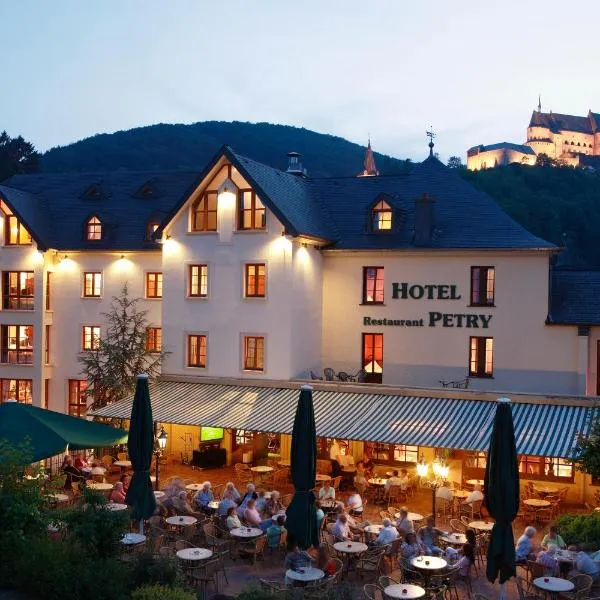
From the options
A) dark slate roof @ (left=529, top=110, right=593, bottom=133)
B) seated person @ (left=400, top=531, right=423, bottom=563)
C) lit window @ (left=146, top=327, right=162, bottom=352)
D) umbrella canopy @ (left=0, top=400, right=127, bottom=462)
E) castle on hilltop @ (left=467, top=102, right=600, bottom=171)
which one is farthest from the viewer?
dark slate roof @ (left=529, top=110, right=593, bottom=133)

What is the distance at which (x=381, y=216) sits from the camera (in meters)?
30.3

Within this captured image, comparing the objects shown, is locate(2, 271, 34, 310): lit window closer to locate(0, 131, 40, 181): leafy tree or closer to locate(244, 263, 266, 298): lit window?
locate(244, 263, 266, 298): lit window

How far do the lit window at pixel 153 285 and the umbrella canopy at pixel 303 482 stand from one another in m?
17.0

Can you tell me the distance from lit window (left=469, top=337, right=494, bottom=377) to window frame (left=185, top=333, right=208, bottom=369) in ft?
32.1

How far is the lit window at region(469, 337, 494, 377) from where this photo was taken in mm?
28375

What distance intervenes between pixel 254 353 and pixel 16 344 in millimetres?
11597

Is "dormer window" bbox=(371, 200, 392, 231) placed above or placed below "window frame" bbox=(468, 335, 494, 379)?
above

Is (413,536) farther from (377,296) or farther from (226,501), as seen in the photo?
(377,296)

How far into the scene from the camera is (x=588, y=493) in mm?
24094

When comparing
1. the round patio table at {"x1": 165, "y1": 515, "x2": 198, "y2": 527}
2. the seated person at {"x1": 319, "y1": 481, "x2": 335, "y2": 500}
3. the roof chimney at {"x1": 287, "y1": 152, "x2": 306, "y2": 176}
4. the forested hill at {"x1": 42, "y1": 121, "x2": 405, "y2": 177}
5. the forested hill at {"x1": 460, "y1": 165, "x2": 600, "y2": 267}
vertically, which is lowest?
the seated person at {"x1": 319, "y1": 481, "x2": 335, "y2": 500}

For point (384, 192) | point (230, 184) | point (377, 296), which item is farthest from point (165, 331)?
point (384, 192)

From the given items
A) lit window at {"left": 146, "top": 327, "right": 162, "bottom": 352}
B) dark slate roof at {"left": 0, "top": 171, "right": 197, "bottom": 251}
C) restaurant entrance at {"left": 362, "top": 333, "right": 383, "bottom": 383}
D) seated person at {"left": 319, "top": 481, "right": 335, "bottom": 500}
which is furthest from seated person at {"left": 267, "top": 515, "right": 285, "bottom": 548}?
dark slate roof at {"left": 0, "top": 171, "right": 197, "bottom": 251}

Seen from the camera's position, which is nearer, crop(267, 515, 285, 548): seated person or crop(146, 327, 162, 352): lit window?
crop(267, 515, 285, 548): seated person

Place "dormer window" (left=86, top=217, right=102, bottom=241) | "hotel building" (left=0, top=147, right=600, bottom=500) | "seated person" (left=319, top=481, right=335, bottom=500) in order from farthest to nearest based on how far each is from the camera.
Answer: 1. "dormer window" (left=86, top=217, right=102, bottom=241)
2. "hotel building" (left=0, top=147, right=600, bottom=500)
3. "seated person" (left=319, top=481, right=335, bottom=500)
